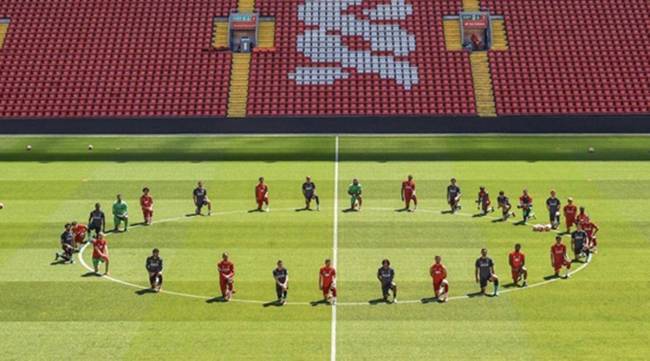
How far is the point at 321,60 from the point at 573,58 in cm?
1576

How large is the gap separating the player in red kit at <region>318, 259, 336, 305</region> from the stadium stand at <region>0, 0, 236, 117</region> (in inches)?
1373

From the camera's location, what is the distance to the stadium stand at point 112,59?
66.6 m

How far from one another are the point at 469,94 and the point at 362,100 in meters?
6.43

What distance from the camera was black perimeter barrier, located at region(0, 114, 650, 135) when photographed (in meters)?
62.4

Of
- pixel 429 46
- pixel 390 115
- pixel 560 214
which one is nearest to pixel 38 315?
pixel 560 214

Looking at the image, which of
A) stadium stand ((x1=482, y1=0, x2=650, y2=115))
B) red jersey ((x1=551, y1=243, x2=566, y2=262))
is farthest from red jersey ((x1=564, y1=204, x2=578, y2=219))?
stadium stand ((x1=482, y1=0, x2=650, y2=115))

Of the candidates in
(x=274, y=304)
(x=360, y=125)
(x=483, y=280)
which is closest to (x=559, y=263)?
(x=483, y=280)

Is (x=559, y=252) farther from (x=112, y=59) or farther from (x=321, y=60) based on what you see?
(x=112, y=59)

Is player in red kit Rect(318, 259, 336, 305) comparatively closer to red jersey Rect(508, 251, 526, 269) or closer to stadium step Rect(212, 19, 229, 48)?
red jersey Rect(508, 251, 526, 269)

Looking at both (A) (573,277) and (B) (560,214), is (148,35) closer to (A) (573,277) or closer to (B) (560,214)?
(B) (560,214)

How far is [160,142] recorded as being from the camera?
6059 cm

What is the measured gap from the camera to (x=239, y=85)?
6794 cm

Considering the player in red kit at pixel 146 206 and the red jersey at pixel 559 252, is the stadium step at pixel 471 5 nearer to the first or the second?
the player in red kit at pixel 146 206

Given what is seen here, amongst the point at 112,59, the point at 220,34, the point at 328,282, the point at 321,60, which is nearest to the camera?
the point at 328,282
